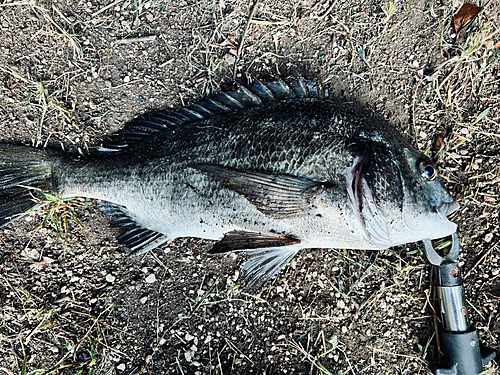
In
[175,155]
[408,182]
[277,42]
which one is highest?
[277,42]

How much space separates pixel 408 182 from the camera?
91.1 inches

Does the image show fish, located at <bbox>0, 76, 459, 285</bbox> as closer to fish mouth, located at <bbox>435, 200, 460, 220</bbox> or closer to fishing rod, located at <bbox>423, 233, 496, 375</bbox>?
fish mouth, located at <bbox>435, 200, 460, 220</bbox>

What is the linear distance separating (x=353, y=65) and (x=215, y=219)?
185 cm

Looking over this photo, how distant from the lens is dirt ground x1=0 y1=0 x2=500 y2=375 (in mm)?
2928

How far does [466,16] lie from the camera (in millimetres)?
3025

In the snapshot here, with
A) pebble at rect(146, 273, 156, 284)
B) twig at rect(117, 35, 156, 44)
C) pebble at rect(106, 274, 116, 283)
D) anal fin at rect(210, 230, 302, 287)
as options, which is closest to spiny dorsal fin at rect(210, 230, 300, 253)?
anal fin at rect(210, 230, 302, 287)

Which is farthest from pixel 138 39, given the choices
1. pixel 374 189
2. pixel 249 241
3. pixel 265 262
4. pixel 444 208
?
pixel 444 208

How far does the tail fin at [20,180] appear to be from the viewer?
2.83 meters

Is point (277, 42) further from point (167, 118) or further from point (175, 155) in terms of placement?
point (175, 155)

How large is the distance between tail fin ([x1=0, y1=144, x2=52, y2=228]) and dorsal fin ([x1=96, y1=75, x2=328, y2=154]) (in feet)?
1.58

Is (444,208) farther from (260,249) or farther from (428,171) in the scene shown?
(260,249)

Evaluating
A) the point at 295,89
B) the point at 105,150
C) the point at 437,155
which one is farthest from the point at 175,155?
the point at 437,155

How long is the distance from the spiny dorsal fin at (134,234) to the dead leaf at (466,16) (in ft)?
10.4

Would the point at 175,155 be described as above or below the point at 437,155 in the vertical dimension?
above
